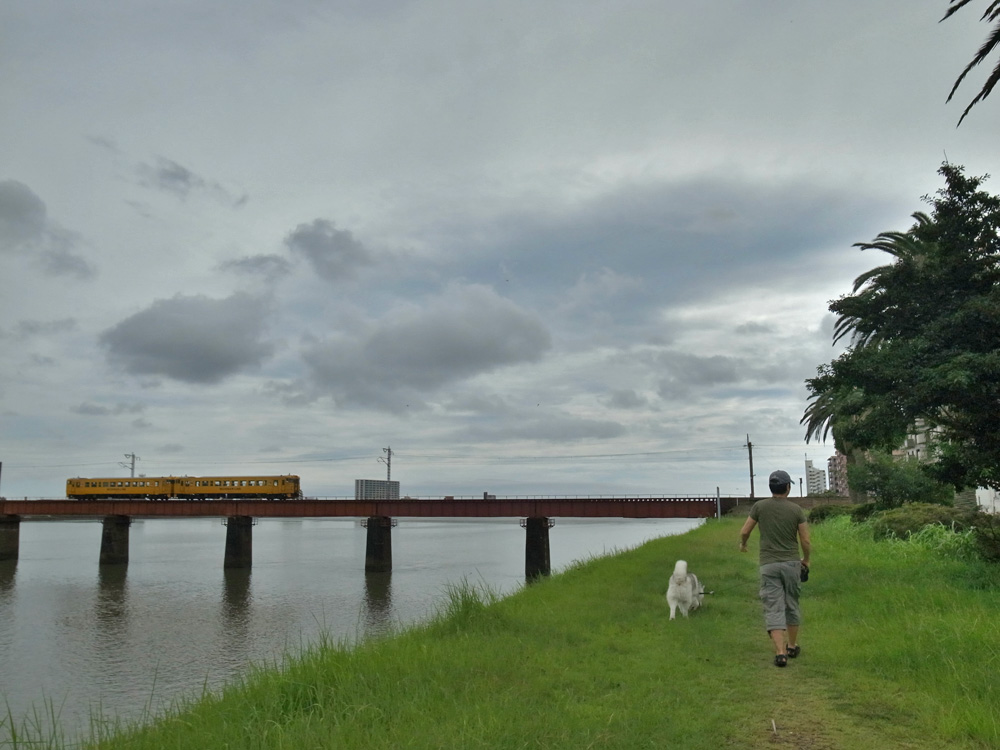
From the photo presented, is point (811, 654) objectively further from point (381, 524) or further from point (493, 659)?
point (381, 524)

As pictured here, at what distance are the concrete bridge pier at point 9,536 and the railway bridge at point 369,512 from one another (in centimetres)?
8

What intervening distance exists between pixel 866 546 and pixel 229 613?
2955 centimetres

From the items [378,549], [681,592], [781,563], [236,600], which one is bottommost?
[236,600]

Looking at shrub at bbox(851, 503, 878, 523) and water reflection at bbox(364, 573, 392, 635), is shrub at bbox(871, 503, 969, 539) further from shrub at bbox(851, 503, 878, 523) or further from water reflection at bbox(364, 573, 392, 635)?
water reflection at bbox(364, 573, 392, 635)

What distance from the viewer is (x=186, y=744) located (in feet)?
21.2

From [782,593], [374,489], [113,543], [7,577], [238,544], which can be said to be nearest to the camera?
[782,593]

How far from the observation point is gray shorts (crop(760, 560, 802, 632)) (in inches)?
355

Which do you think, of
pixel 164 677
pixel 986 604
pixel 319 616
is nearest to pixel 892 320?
pixel 986 604

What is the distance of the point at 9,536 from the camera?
69.0m

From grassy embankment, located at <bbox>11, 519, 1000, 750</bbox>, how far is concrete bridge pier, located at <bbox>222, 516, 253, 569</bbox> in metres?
52.0

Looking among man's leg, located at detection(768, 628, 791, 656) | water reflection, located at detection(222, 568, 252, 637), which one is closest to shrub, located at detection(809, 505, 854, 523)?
water reflection, located at detection(222, 568, 252, 637)

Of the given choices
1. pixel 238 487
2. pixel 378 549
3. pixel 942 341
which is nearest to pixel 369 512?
pixel 378 549

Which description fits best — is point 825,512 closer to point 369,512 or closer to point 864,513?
point 864,513

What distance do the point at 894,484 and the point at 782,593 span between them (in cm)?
3512
